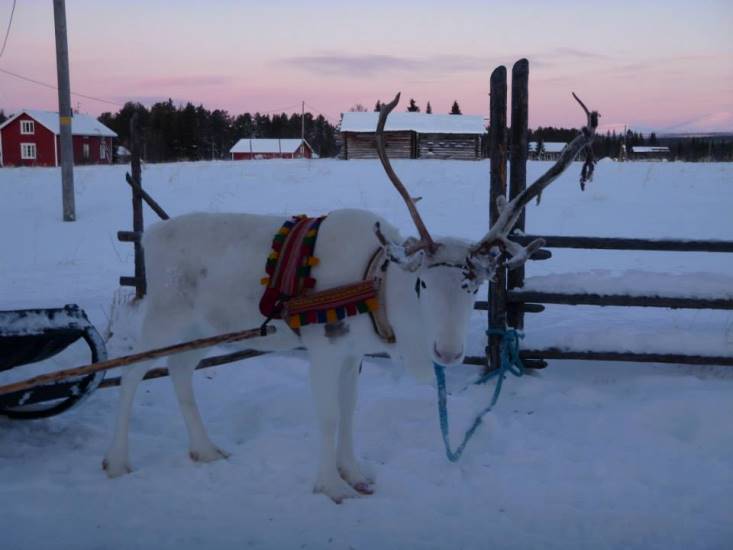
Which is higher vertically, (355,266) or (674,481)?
(355,266)

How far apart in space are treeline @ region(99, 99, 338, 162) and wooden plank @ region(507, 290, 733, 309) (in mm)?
57217

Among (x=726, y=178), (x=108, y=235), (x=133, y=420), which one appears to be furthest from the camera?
(x=726, y=178)

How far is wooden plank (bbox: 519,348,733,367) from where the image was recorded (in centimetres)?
585

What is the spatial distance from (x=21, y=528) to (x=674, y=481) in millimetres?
3748

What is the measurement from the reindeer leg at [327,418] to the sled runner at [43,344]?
A: 5.18 feet

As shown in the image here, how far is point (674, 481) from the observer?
4.31 meters

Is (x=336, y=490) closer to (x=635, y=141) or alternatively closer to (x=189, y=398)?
(x=189, y=398)

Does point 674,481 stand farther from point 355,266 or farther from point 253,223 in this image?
point 253,223

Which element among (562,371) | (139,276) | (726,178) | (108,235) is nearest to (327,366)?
(562,371)

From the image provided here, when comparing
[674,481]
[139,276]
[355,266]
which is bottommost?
[674,481]

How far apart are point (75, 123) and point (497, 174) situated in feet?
191

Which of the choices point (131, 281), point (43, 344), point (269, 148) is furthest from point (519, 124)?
point (269, 148)

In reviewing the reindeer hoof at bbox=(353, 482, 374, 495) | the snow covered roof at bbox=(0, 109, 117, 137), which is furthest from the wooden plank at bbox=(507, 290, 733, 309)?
the snow covered roof at bbox=(0, 109, 117, 137)

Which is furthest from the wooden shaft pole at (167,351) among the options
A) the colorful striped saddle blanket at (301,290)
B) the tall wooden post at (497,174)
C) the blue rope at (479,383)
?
the tall wooden post at (497,174)
